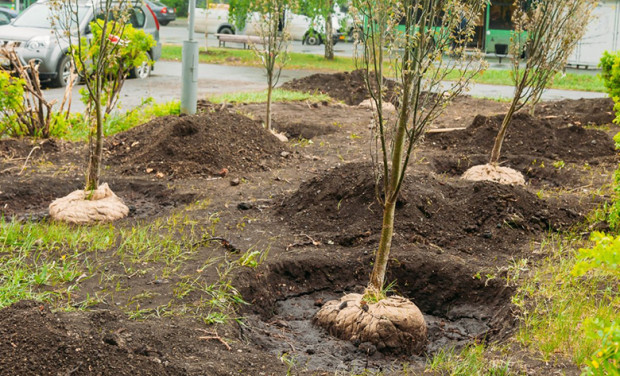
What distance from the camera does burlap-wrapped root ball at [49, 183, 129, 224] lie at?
666 centimetres

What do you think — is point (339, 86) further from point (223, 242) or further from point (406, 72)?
point (406, 72)

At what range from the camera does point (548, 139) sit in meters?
10.7

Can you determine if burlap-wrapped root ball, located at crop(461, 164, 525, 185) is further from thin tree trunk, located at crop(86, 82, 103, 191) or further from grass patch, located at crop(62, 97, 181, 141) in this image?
grass patch, located at crop(62, 97, 181, 141)

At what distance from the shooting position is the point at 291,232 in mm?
6641

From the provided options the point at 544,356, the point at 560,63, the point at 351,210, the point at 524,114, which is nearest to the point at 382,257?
the point at 544,356

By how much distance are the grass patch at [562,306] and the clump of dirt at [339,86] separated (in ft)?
32.0

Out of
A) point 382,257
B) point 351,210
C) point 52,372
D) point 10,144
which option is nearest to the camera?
point 52,372

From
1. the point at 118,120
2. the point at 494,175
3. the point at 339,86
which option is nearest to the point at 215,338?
the point at 494,175

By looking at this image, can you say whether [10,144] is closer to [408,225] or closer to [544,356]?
[408,225]

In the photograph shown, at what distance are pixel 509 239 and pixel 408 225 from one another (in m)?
0.89

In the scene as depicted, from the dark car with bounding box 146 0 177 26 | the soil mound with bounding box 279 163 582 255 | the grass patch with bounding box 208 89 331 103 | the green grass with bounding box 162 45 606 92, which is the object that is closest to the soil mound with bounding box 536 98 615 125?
the grass patch with bounding box 208 89 331 103

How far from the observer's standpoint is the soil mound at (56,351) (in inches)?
140

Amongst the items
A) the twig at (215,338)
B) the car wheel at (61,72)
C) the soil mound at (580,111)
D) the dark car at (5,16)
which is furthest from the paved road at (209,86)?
the twig at (215,338)

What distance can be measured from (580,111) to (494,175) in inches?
235
